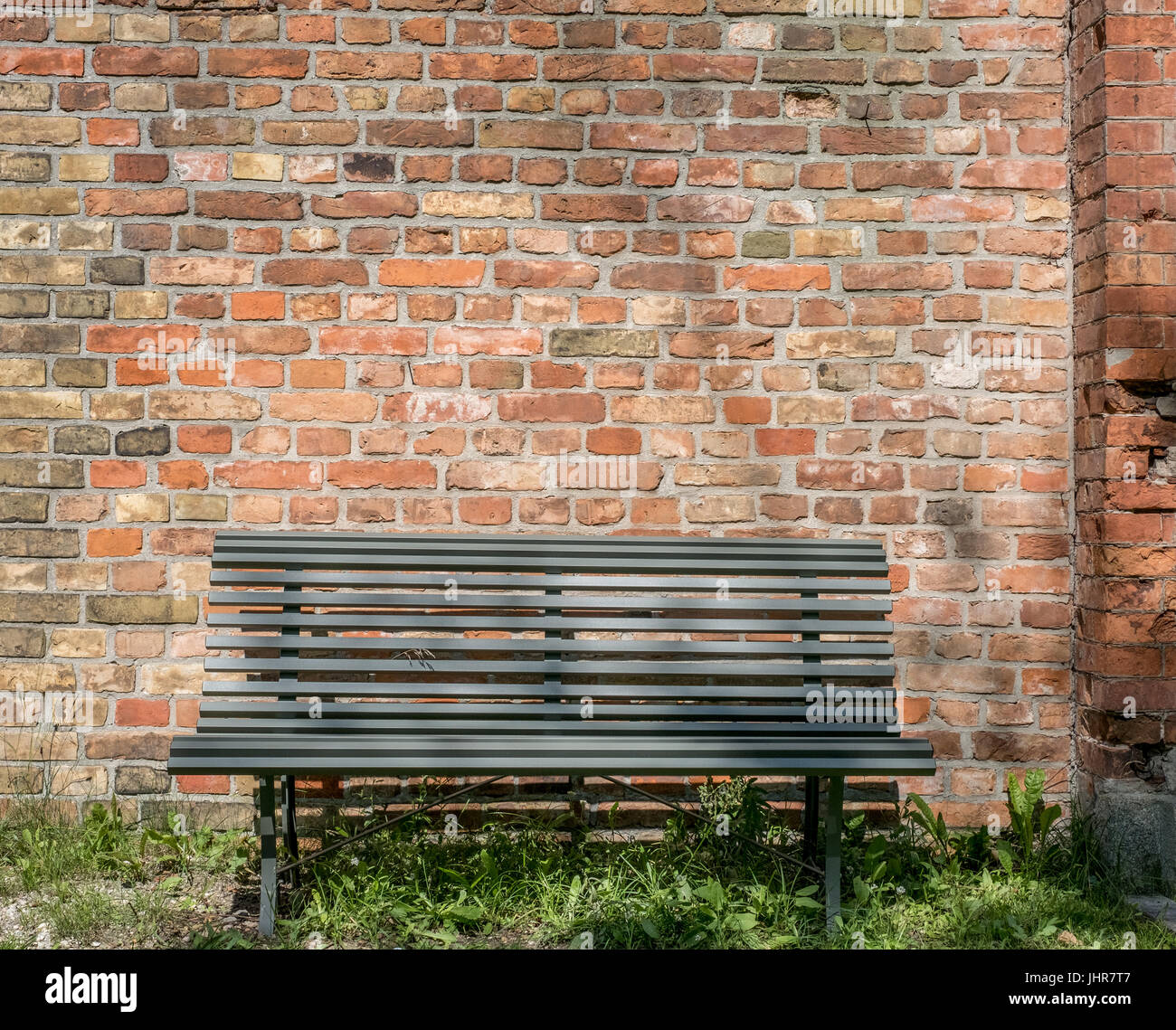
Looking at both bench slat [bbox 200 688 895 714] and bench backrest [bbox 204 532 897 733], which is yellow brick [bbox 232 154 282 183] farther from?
bench slat [bbox 200 688 895 714]

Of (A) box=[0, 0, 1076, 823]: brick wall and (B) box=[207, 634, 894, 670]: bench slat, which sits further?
(A) box=[0, 0, 1076, 823]: brick wall

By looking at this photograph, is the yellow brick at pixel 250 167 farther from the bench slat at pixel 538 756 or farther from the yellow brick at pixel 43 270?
the bench slat at pixel 538 756

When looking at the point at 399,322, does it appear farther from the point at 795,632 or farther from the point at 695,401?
the point at 795,632

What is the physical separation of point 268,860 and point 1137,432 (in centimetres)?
283

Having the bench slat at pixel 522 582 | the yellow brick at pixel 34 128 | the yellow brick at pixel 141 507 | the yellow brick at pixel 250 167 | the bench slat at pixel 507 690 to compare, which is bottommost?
the bench slat at pixel 507 690

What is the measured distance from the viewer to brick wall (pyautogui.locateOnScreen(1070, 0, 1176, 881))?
2760mm

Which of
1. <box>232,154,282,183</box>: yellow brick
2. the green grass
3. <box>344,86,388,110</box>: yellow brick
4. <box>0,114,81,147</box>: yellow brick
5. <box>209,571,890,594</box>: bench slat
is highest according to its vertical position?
<box>344,86,388,110</box>: yellow brick

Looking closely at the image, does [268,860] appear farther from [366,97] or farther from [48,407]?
[366,97]

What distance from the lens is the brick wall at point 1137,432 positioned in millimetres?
2760

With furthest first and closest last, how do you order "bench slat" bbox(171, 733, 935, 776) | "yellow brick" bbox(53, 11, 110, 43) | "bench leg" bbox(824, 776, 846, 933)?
"yellow brick" bbox(53, 11, 110, 43)
"bench leg" bbox(824, 776, 846, 933)
"bench slat" bbox(171, 733, 935, 776)

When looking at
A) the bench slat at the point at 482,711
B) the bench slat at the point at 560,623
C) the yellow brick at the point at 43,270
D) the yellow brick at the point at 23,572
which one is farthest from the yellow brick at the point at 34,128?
the bench slat at the point at 482,711

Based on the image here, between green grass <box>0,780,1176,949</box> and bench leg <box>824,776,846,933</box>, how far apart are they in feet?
0.15

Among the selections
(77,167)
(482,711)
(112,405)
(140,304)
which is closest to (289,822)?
(482,711)

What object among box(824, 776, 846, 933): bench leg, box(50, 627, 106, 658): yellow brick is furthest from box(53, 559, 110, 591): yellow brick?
box(824, 776, 846, 933): bench leg
